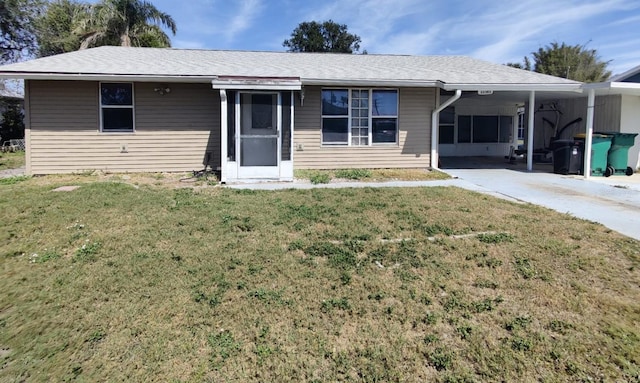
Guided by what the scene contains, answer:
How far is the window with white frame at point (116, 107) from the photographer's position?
10.8m

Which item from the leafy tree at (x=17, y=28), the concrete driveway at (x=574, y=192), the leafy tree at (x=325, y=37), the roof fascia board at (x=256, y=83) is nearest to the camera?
the concrete driveway at (x=574, y=192)

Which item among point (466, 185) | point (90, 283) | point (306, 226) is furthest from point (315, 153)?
point (90, 283)

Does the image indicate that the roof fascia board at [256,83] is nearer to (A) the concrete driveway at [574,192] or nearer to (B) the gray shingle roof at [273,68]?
(B) the gray shingle roof at [273,68]

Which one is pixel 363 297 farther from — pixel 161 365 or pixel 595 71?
pixel 595 71

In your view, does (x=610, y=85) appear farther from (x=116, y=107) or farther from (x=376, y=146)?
(x=116, y=107)

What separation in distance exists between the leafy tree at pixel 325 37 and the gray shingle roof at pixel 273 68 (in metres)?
30.1

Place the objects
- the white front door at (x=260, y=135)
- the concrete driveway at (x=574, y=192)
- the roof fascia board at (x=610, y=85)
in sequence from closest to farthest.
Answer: the concrete driveway at (x=574, y=192) < the white front door at (x=260, y=135) < the roof fascia board at (x=610, y=85)

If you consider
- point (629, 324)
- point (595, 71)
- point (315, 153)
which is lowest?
point (629, 324)

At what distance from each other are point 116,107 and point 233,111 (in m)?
3.67

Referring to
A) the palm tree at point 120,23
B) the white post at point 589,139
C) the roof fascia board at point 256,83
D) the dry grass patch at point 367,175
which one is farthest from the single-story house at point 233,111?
the palm tree at point 120,23

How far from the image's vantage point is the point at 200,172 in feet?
35.5

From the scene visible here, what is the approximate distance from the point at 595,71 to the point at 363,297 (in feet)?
154

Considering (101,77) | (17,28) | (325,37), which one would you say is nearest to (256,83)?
(101,77)

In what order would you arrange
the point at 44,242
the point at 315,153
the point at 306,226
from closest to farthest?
the point at 44,242 → the point at 306,226 → the point at 315,153
